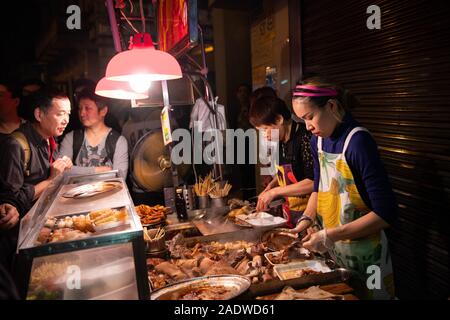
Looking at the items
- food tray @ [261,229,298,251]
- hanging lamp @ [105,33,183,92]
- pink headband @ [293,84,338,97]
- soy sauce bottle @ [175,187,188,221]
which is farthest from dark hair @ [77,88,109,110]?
pink headband @ [293,84,338,97]

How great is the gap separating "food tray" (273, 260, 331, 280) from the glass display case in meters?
0.98

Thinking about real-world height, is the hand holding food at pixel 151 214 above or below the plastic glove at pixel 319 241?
below

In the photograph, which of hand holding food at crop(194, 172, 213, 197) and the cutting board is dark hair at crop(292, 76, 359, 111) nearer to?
the cutting board

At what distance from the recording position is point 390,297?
8.28 feet

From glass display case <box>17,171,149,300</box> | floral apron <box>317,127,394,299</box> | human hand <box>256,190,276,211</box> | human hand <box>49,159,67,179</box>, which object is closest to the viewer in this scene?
glass display case <box>17,171,149,300</box>

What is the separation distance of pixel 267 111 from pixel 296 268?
1.80m

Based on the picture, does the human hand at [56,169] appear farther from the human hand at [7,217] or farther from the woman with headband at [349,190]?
the woman with headband at [349,190]

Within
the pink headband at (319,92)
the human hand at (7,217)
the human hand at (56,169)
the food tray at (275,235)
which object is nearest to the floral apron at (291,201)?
the food tray at (275,235)

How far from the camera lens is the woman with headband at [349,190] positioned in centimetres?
230

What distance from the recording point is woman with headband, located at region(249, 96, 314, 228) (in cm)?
358

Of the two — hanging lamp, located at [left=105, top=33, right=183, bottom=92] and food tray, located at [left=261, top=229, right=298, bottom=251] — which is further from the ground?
hanging lamp, located at [left=105, top=33, right=183, bottom=92]

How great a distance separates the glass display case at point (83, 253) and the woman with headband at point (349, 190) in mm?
1211

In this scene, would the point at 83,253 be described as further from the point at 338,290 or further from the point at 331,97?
the point at 331,97
